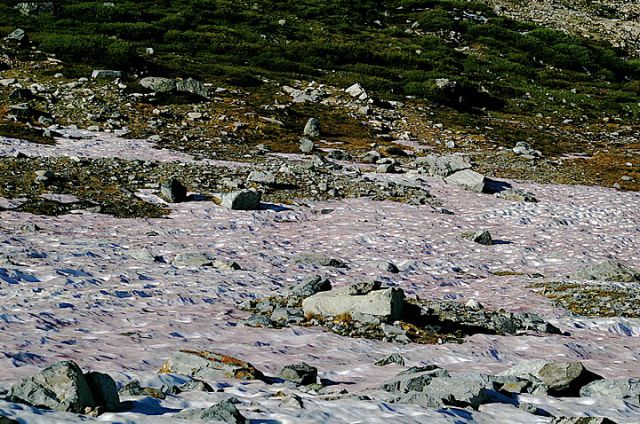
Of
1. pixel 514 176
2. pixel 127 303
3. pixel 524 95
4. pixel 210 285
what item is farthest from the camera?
pixel 524 95

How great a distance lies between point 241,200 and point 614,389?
17.0 m

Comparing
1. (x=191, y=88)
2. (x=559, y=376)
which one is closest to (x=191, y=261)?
(x=559, y=376)

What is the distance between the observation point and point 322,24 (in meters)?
90.1

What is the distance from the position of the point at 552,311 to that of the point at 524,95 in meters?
58.2

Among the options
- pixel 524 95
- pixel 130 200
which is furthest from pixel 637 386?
pixel 524 95

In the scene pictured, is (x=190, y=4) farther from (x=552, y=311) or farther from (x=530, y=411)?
(x=530, y=411)

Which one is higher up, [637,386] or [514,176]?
[637,386]

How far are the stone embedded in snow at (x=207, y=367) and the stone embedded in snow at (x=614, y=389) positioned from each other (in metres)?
5.19

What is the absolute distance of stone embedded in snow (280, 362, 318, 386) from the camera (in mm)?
9992

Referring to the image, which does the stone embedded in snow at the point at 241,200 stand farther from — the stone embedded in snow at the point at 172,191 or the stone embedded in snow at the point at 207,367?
the stone embedded in snow at the point at 207,367

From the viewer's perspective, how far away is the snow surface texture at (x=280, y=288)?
9055 millimetres

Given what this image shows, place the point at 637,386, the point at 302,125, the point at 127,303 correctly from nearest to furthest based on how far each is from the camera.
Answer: the point at 637,386, the point at 127,303, the point at 302,125

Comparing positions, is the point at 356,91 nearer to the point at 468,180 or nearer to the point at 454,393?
the point at 468,180

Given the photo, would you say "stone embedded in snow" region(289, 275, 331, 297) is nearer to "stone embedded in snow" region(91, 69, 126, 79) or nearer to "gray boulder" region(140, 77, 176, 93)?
"gray boulder" region(140, 77, 176, 93)
